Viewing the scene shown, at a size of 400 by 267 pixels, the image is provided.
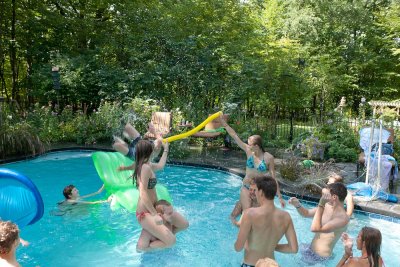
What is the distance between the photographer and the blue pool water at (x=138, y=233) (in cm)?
532

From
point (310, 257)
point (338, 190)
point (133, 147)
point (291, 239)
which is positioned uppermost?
point (133, 147)

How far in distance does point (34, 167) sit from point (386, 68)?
65.5ft

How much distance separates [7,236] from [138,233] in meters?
3.47

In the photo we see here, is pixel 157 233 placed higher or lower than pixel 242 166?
higher

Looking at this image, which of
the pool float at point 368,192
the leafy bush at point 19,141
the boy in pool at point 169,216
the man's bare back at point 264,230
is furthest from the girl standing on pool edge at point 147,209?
the leafy bush at point 19,141

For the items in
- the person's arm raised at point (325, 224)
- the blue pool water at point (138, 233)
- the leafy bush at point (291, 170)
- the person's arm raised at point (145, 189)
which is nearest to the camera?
the person's arm raised at point (325, 224)

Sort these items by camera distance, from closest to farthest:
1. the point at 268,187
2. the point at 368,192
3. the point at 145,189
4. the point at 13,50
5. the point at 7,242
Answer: the point at 7,242, the point at 268,187, the point at 145,189, the point at 368,192, the point at 13,50

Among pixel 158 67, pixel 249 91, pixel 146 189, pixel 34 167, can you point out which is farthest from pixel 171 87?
pixel 146 189

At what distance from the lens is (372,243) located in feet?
9.84

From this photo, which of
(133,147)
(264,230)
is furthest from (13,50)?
(264,230)

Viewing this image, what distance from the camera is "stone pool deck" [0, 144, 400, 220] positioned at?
22.4 ft

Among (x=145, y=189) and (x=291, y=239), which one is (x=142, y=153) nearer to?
(x=145, y=189)

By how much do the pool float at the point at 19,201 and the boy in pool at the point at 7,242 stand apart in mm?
1217

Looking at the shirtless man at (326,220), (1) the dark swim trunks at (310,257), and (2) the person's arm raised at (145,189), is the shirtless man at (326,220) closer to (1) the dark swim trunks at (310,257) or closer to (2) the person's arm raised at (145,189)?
(1) the dark swim trunks at (310,257)
